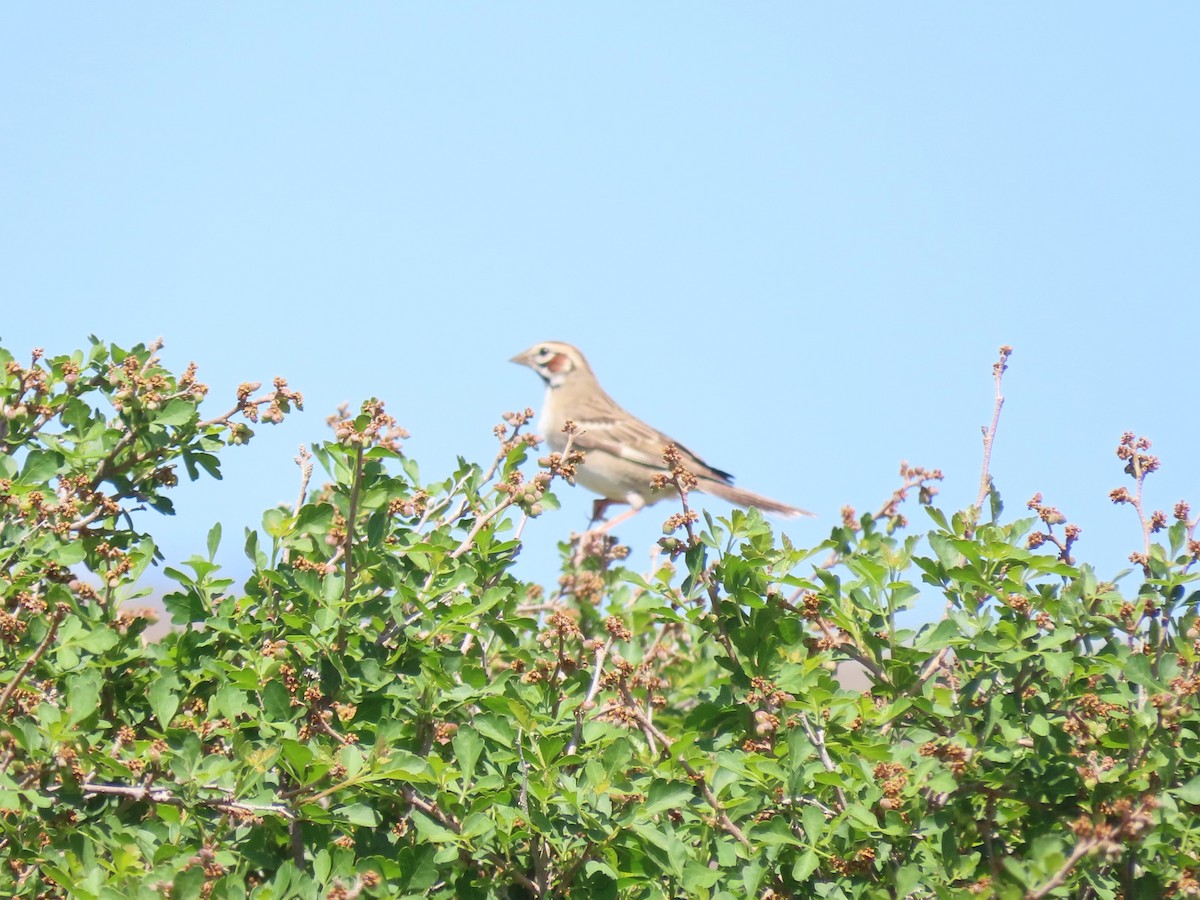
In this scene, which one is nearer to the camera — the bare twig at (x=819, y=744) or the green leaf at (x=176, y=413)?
the bare twig at (x=819, y=744)

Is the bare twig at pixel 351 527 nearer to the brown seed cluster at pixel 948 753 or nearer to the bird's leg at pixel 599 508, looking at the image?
the brown seed cluster at pixel 948 753

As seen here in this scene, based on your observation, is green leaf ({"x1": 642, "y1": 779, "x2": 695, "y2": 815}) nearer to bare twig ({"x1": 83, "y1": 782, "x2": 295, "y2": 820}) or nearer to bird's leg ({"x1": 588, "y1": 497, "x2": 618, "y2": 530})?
bare twig ({"x1": 83, "y1": 782, "x2": 295, "y2": 820})

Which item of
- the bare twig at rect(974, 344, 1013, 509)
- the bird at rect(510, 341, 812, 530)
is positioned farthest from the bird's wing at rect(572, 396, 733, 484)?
the bare twig at rect(974, 344, 1013, 509)

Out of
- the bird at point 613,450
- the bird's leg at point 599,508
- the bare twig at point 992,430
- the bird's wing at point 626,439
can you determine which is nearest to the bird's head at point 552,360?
the bird at point 613,450

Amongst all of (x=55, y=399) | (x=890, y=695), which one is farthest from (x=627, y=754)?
(x=55, y=399)

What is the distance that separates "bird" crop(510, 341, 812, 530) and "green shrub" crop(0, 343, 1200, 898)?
661 cm

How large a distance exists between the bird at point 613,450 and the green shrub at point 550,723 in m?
6.61

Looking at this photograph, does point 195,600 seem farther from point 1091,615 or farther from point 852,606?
point 1091,615

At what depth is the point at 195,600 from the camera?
3.29 metres

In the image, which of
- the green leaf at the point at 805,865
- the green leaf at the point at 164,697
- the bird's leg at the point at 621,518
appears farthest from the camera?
the bird's leg at the point at 621,518

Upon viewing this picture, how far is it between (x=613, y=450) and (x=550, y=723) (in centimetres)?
820

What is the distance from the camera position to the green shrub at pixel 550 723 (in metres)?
2.62

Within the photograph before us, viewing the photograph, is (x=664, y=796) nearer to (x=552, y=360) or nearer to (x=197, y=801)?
(x=197, y=801)

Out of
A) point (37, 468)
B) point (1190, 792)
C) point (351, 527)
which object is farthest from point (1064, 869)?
point (37, 468)
